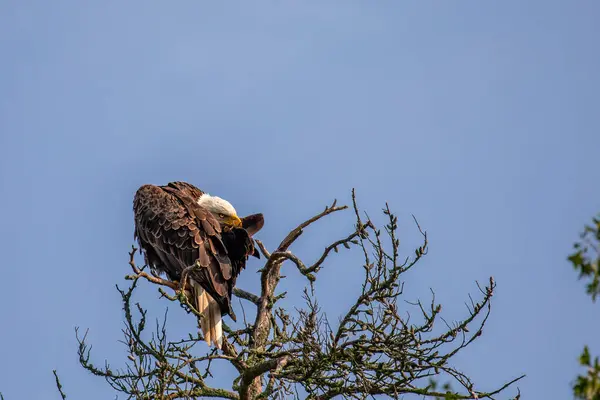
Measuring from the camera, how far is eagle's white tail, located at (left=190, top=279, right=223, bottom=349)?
21.1 feet

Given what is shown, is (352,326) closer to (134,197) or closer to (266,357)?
(266,357)

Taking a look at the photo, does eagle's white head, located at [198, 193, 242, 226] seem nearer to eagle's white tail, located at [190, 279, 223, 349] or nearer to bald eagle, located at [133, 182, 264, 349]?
bald eagle, located at [133, 182, 264, 349]

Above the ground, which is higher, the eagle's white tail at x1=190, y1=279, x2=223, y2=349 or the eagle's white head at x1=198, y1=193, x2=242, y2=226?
the eagle's white head at x1=198, y1=193, x2=242, y2=226

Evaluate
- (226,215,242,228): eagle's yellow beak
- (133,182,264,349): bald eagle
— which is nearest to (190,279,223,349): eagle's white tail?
(133,182,264,349): bald eagle

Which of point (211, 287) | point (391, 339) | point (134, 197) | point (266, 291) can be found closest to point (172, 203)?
point (134, 197)

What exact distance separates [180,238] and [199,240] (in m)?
0.24

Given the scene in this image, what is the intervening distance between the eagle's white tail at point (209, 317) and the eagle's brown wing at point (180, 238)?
0.06m

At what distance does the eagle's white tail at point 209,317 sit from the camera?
6.45 metres

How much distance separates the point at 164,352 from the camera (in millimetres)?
5680

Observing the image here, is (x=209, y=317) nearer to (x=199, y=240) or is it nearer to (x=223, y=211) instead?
(x=199, y=240)

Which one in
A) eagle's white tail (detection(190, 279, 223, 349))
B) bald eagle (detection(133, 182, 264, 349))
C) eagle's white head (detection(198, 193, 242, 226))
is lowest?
eagle's white tail (detection(190, 279, 223, 349))

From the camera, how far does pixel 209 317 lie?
6734 mm

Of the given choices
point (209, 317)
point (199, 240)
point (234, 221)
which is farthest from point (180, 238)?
point (209, 317)

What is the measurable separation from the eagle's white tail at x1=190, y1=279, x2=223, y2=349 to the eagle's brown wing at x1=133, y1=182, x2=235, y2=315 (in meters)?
0.06
